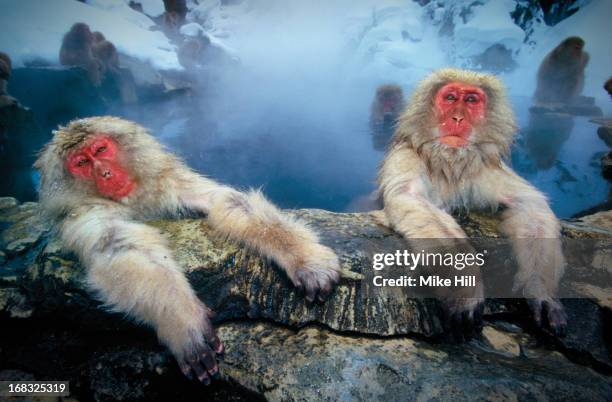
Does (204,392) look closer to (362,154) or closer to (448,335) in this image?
(448,335)

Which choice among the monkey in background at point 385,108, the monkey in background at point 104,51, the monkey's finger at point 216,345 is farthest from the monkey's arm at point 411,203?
the monkey in background at point 104,51

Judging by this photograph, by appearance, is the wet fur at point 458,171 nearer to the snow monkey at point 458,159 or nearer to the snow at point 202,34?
the snow monkey at point 458,159

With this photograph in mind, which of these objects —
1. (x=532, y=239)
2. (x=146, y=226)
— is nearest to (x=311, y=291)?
(x=146, y=226)

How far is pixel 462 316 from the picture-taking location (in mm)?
1616

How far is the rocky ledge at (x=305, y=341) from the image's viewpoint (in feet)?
4.51

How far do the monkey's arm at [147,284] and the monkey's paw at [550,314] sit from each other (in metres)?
1.54

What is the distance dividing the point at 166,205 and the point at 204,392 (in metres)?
1.21

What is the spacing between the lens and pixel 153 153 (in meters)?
2.36

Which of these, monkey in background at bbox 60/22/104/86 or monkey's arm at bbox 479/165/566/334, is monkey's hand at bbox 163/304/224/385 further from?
monkey in background at bbox 60/22/104/86

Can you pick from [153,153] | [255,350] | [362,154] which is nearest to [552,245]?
[255,350]

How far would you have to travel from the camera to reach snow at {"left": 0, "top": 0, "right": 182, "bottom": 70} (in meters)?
6.24

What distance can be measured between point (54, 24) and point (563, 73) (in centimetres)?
1280

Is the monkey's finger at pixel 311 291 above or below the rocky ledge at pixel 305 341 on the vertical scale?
above

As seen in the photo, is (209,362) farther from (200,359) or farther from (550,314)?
(550,314)
